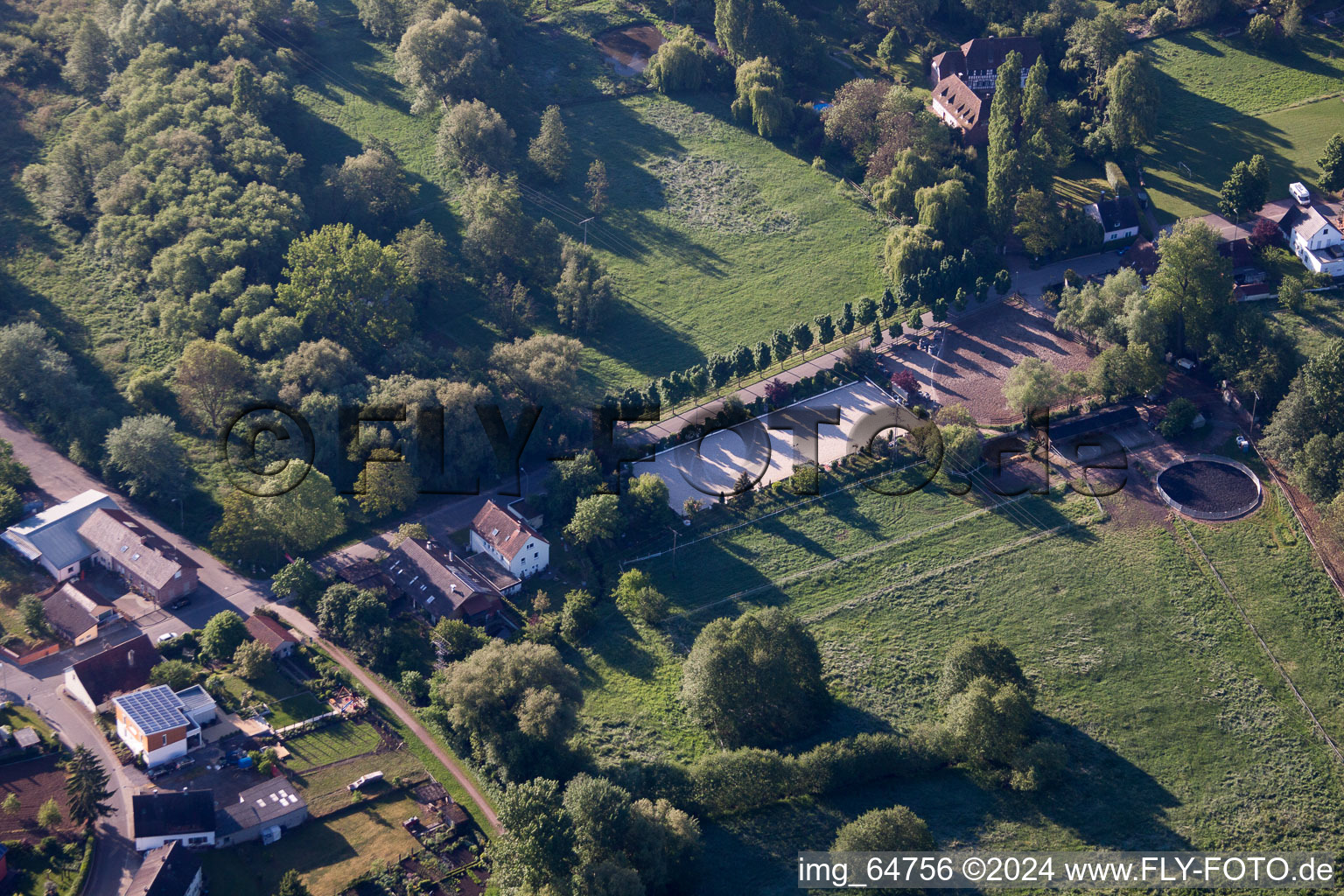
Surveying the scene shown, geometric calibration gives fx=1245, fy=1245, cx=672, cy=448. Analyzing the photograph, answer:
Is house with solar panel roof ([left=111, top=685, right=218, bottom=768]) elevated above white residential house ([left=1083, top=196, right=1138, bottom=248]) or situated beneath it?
situated beneath

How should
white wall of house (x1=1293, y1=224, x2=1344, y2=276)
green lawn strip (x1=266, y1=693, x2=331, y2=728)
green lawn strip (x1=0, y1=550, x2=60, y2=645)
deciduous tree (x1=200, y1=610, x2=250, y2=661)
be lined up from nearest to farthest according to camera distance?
green lawn strip (x1=266, y1=693, x2=331, y2=728) < deciduous tree (x1=200, y1=610, x2=250, y2=661) < green lawn strip (x1=0, y1=550, x2=60, y2=645) < white wall of house (x1=1293, y1=224, x2=1344, y2=276)

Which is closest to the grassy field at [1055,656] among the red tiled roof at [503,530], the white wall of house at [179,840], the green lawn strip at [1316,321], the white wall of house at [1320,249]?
the red tiled roof at [503,530]

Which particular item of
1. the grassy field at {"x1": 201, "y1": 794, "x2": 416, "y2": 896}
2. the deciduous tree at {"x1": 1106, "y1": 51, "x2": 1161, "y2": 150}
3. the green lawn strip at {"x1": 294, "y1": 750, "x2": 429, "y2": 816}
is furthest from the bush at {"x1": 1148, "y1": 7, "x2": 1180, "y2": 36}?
the grassy field at {"x1": 201, "y1": 794, "x2": 416, "y2": 896}

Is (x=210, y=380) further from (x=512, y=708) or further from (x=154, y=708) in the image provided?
(x=512, y=708)

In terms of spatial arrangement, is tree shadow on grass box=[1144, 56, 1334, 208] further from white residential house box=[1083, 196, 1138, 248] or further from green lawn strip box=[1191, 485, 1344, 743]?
green lawn strip box=[1191, 485, 1344, 743]

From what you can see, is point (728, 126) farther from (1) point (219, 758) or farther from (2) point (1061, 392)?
(1) point (219, 758)

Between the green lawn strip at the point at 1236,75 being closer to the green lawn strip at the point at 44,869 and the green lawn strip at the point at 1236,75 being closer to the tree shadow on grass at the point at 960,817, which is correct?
the tree shadow on grass at the point at 960,817
